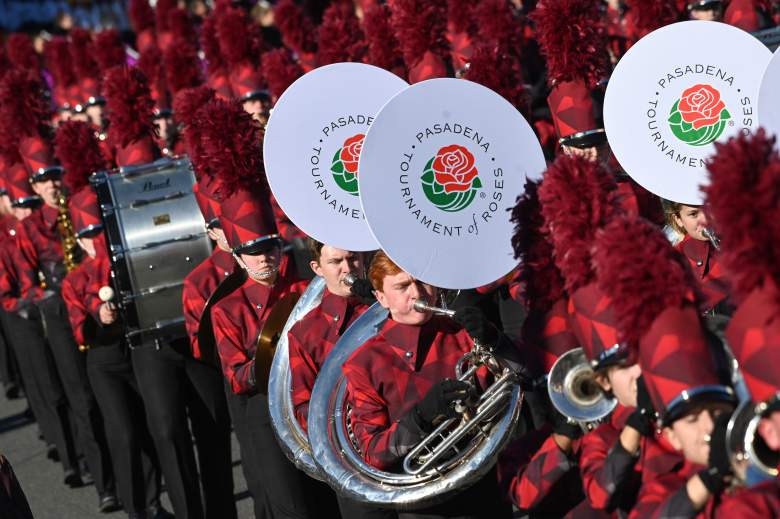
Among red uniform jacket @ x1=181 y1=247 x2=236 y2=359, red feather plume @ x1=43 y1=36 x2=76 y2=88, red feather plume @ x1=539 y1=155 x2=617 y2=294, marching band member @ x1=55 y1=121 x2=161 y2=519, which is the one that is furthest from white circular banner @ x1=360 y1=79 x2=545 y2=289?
red feather plume @ x1=43 y1=36 x2=76 y2=88

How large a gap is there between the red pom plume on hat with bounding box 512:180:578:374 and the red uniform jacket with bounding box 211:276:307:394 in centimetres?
183

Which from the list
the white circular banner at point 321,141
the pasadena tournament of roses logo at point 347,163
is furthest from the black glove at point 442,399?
the pasadena tournament of roses logo at point 347,163

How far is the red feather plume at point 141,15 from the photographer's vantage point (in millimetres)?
13414

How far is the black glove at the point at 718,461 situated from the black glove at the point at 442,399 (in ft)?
3.43

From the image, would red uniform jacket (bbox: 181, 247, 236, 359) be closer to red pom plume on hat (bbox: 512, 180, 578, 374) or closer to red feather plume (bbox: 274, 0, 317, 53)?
red pom plume on hat (bbox: 512, 180, 578, 374)

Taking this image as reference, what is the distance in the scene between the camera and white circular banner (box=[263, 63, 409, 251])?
14.8 ft

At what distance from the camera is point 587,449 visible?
341 centimetres

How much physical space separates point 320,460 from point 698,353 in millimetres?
1748

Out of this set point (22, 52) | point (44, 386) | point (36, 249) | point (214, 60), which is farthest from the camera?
point (22, 52)

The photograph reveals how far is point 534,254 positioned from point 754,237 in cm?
100

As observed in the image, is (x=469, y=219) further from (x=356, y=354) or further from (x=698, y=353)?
(x=698, y=353)

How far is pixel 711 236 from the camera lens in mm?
4262

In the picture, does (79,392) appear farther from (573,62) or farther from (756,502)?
(756,502)

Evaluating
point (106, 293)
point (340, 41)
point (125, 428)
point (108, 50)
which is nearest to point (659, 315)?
point (106, 293)
